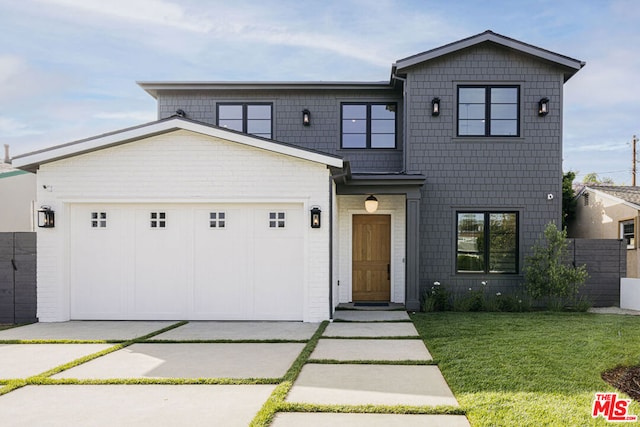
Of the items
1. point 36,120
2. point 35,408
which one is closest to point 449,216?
point 35,408

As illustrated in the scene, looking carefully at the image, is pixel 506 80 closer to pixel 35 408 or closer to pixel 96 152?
pixel 96 152

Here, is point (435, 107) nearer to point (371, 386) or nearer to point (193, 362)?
point (371, 386)

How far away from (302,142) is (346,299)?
3.97 metres

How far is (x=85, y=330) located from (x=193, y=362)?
3.18m

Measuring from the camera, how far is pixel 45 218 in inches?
333

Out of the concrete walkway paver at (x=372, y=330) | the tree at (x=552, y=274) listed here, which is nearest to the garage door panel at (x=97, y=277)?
the concrete walkway paver at (x=372, y=330)

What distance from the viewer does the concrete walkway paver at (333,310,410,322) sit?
8695mm

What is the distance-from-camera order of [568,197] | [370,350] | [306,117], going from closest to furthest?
[370,350] < [306,117] < [568,197]

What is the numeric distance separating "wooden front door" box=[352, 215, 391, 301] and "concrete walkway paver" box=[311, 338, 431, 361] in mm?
4040

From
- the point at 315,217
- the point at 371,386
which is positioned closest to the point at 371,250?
the point at 315,217

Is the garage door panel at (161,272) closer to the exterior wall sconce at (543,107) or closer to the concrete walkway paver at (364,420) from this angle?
the concrete walkway paver at (364,420)

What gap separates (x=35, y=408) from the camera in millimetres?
4082

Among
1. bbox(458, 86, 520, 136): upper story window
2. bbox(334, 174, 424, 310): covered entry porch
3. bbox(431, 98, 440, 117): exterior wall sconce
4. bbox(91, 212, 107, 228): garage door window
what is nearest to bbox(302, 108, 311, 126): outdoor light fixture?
bbox(334, 174, 424, 310): covered entry porch

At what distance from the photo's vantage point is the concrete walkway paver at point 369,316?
8695mm
